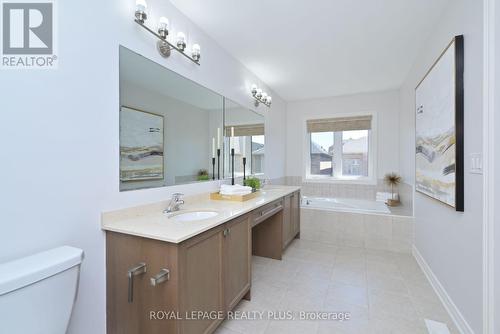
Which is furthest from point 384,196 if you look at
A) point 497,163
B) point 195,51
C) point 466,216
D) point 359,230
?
point 195,51

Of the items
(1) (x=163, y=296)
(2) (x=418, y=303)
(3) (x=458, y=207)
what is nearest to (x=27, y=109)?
(1) (x=163, y=296)

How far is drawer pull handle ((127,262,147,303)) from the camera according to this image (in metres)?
1.13

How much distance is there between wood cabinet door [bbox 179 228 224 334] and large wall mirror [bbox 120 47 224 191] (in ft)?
2.11

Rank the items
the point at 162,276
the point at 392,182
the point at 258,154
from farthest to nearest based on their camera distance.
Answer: the point at 392,182
the point at 258,154
the point at 162,276

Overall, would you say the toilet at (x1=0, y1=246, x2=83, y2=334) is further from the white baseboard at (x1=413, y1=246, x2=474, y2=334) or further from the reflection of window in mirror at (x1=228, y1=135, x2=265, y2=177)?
the white baseboard at (x1=413, y1=246, x2=474, y2=334)

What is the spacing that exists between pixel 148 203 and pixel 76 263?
606 mm

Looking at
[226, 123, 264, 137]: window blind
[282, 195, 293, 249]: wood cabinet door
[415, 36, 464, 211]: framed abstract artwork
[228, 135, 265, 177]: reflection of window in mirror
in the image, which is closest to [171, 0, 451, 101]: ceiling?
[415, 36, 464, 211]: framed abstract artwork

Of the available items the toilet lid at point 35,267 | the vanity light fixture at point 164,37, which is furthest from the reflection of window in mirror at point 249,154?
the toilet lid at point 35,267

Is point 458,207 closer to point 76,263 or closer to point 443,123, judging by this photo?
point 443,123

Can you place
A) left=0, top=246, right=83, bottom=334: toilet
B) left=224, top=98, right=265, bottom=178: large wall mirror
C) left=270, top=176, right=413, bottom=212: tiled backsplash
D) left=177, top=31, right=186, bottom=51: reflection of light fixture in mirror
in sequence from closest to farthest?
left=0, top=246, right=83, bottom=334: toilet
left=177, top=31, right=186, bottom=51: reflection of light fixture in mirror
left=224, top=98, right=265, bottom=178: large wall mirror
left=270, top=176, right=413, bottom=212: tiled backsplash

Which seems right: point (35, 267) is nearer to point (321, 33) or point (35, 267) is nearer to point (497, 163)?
point (497, 163)

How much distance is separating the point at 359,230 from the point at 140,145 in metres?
2.93

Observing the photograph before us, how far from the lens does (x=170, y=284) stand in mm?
1104

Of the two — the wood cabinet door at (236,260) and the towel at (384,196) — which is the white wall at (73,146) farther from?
the towel at (384,196)
